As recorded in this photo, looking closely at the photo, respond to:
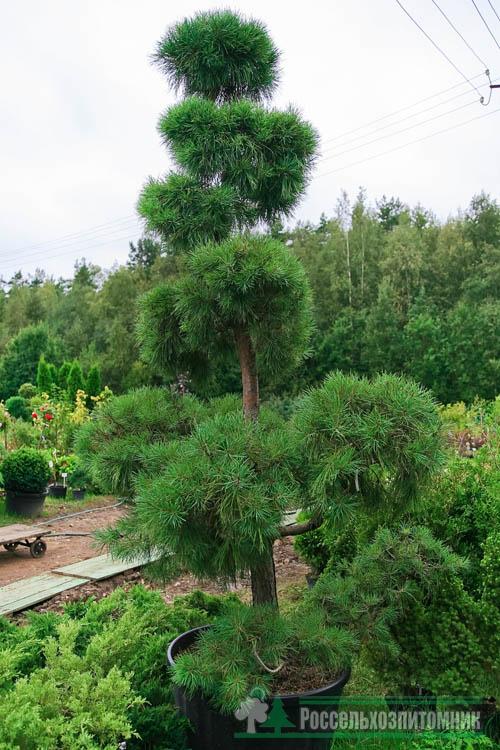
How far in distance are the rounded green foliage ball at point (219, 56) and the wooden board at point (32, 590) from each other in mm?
3005

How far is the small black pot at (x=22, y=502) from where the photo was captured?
6168mm

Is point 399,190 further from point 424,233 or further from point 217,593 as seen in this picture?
point 217,593

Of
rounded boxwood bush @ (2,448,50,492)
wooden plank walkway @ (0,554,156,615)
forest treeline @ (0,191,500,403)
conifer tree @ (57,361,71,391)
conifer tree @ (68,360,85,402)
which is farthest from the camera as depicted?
conifer tree @ (57,361,71,391)

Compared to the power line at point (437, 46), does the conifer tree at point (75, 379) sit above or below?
below

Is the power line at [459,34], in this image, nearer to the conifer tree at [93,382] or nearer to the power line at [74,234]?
the conifer tree at [93,382]

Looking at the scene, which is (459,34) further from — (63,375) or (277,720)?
(63,375)

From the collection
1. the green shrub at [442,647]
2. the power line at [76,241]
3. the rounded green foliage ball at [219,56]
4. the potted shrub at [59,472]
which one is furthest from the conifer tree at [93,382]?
the green shrub at [442,647]

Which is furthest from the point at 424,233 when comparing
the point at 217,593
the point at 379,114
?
the point at 217,593

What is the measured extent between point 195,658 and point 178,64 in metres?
2.25

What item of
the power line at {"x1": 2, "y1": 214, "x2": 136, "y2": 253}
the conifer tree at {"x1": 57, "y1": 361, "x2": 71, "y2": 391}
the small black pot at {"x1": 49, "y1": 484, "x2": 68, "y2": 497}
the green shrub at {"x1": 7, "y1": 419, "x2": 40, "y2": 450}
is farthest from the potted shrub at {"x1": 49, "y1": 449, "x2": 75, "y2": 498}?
the power line at {"x1": 2, "y1": 214, "x2": 136, "y2": 253}

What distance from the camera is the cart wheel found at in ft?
15.7

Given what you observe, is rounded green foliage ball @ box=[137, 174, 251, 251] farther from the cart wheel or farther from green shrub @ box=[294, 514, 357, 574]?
the cart wheel

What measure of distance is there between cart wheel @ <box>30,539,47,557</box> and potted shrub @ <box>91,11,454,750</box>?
3.06 m

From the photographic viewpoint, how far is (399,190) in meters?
18.8
